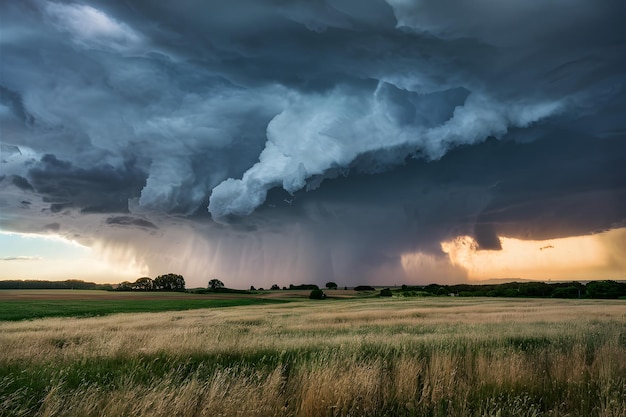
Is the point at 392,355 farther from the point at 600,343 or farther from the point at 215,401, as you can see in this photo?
the point at 600,343

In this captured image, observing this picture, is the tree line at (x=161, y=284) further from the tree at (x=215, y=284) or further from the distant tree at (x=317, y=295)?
the distant tree at (x=317, y=295)

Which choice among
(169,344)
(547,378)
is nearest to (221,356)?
(169,344)

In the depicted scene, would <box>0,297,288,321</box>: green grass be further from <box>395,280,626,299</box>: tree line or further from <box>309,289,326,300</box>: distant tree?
<box>395,280,626,299</box>: tree line

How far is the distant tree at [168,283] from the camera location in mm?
157363

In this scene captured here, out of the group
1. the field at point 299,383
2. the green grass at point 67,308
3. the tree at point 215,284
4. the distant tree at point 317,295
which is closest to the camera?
the field at point 299,383

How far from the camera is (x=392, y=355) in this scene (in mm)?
13336

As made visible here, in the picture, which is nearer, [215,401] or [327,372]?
[215,401]

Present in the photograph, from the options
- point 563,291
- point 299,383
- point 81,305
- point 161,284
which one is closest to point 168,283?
point 161,284

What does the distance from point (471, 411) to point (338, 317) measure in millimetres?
31410

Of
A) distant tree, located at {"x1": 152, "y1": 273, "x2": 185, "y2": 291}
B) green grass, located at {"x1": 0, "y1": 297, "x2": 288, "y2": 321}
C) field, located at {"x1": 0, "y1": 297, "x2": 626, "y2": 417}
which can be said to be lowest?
green grass, located at {"x1": 0, "y1": 297, "x2": 288, "y2": 321}

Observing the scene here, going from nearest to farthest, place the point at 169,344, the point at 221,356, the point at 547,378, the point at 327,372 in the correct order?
1. the point at 327,372
2. the point at 547,378
3. the point at 221,356
4. the point at 169,344

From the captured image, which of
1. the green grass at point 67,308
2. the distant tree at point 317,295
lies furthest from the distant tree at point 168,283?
the green grass at point 67,308

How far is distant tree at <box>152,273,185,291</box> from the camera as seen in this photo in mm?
157363

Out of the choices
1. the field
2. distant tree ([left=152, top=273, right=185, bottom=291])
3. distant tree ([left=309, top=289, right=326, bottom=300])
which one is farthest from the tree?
the field
